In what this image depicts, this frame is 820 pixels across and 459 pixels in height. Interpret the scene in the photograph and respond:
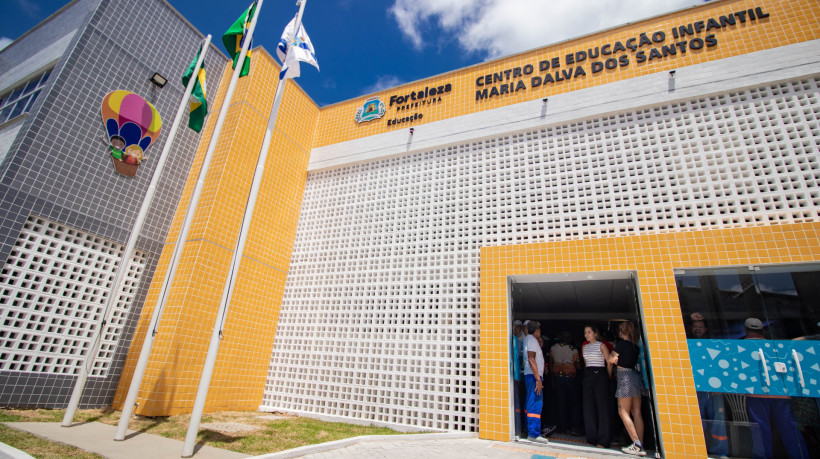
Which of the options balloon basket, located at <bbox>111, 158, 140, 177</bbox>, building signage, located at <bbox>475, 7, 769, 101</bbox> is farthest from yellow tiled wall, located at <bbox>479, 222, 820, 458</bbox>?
balloon basket, located at <bbox>111, 158, 140, 177</bbox>

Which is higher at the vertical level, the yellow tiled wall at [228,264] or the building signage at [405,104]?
the building signage at [405,104]

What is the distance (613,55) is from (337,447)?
984 centimetres

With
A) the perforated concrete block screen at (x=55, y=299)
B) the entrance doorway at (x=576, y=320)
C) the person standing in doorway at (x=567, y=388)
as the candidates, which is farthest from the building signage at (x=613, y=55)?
the perforated concrete block screen at (x=55, y=299)

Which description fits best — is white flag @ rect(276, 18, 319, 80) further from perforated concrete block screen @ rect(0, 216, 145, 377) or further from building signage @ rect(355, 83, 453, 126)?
perforated concrete block screen @ rect(0, 216, 145, 377)

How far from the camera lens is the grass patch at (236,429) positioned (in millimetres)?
5504

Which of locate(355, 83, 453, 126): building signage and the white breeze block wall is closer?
the white breeze block wall

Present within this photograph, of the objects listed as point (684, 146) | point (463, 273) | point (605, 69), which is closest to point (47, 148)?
point (463, 273)

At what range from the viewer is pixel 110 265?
26.8 feet

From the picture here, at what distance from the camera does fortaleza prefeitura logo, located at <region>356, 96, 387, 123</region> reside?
11398 mm

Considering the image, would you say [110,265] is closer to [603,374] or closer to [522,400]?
[522,400]

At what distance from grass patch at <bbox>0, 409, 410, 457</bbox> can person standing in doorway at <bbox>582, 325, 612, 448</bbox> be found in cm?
353

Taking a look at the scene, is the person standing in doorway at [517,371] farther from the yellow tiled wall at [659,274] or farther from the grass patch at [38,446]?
the grass patch at [38,446]

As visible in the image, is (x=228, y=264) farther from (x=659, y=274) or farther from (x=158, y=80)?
(x=659, y=274)

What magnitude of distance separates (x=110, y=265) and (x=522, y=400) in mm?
8923
